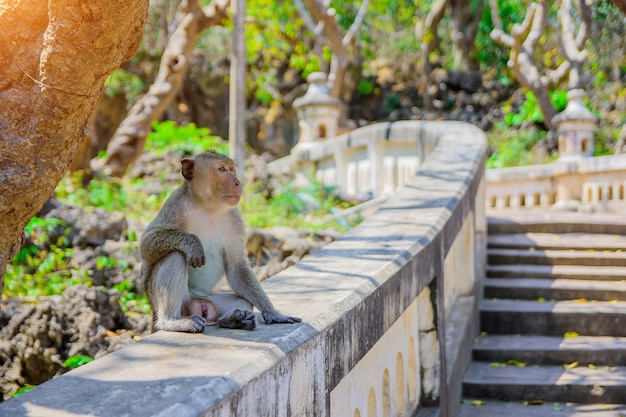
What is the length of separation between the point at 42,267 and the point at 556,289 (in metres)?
4.27

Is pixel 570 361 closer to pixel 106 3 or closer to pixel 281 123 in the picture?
pixel 106 3

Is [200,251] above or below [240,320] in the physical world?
above

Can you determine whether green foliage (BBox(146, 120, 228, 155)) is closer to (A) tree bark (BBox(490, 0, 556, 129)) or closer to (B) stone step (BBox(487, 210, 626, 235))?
(B) stone step (BBox(487, 210, 626, 235))

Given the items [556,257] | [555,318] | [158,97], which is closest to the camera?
[555,318]

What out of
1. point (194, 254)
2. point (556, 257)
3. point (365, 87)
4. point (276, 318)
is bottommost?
point (556, 257)

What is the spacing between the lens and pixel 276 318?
2832mm

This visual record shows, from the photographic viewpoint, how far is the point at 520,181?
12.1m

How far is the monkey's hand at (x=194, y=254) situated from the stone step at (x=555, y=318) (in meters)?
3.60

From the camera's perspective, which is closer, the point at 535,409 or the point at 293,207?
the point at 535,409

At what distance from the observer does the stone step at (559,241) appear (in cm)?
740

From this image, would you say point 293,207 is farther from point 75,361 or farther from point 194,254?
point 194,254

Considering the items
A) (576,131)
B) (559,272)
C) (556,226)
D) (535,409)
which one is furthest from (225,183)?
(576,131)

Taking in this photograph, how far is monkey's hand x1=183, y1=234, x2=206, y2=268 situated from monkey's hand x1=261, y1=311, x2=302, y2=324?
1.21ft

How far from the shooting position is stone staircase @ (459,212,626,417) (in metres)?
5.05
